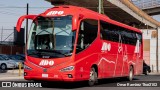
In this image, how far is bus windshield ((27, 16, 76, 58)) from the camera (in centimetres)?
1577

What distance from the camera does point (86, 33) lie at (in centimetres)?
1689

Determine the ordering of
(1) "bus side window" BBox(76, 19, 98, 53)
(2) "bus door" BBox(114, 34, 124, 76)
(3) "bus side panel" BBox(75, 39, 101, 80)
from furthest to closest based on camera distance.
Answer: (2) "bus door" BBox(114, 34, 124, 76) < (1) "bus side window" BBox(76, 19, 98, 53) < (3) "bus side panel" BBox(75, 39, 101, 80)

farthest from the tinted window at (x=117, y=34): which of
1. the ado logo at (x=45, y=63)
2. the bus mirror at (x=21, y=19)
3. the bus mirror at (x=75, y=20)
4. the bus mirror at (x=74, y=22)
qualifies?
the ado logo at (x=45, y=63)

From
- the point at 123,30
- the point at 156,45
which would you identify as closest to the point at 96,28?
the point at 123,30

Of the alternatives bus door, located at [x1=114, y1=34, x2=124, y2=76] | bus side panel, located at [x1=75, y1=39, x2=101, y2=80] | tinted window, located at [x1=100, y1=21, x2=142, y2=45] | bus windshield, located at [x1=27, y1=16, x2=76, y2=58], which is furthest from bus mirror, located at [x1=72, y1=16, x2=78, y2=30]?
bus door, located at [x1=114, y1=34, x2=124, y2=76]

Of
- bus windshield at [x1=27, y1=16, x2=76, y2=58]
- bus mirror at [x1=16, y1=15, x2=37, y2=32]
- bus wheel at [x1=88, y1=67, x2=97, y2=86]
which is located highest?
bus mirror at [x1=16, y1=15, x2=37, y2=32]

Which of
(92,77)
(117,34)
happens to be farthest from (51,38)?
(117,34)

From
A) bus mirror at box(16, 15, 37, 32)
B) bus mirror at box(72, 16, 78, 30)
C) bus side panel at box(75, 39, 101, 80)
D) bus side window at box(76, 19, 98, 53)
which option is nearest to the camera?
bus mirror at box(72, 16, 78, 30)

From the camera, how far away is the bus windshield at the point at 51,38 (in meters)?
15.8

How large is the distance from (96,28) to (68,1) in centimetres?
2691

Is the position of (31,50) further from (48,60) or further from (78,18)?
(78,18)

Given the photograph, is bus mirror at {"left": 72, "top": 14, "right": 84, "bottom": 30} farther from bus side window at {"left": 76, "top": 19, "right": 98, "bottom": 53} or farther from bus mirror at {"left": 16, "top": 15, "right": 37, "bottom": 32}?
bus mirror at {"left": 16, "top": 15, "right": 37, "bottom": 32}

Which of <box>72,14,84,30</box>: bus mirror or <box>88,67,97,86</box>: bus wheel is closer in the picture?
<box>72,14,84,30</box>: bus mirror

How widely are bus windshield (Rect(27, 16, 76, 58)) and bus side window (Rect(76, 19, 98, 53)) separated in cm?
56
